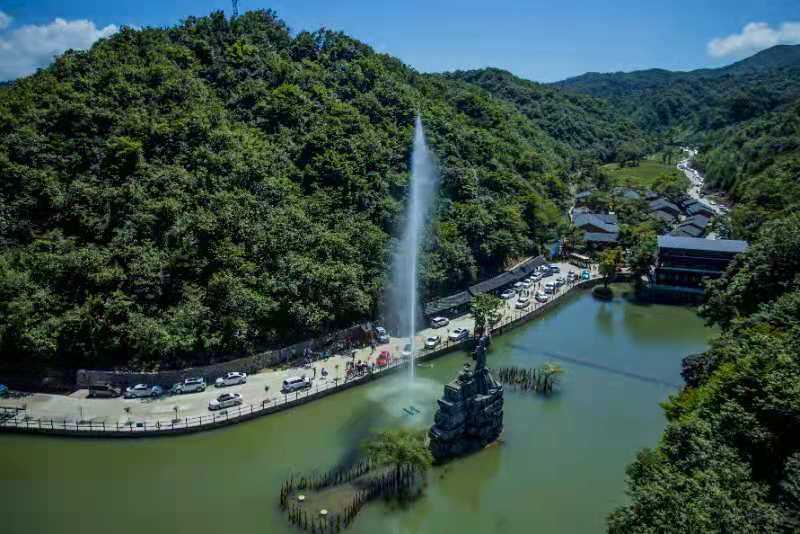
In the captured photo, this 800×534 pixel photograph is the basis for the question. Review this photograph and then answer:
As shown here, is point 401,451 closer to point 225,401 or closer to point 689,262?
point 225,401

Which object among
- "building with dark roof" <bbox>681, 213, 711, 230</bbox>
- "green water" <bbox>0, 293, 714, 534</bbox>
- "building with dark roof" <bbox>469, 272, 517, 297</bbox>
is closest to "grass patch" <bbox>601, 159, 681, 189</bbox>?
"building with dark roof" <bbox>681, 213, 711, 230</bbox>

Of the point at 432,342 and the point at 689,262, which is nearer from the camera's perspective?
A: the point at 432,342

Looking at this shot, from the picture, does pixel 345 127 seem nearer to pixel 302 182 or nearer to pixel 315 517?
pixel 302 182

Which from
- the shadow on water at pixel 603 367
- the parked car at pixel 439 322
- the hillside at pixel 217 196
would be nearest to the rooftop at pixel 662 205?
the hillside at pixel 217 196

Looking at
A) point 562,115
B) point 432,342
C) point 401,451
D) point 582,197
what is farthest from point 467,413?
point 562,115

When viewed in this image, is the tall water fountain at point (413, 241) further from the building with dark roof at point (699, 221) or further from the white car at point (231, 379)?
the building with dark roof at point (699, 221)
